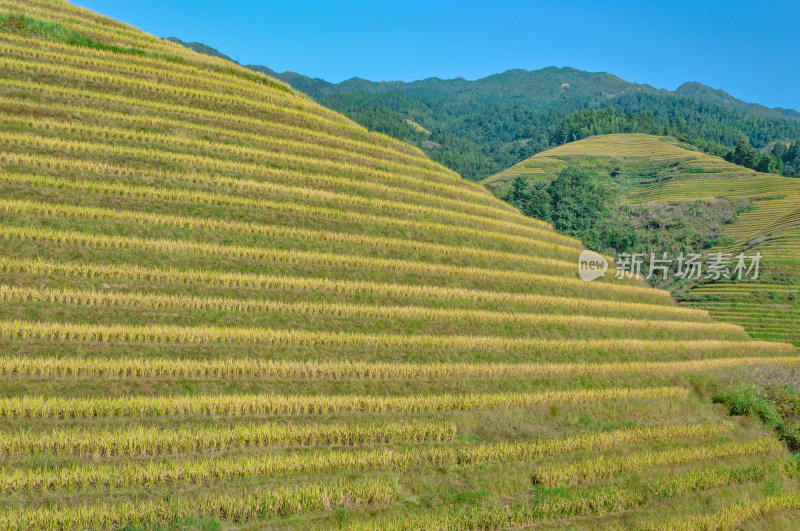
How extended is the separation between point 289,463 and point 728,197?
105300mm

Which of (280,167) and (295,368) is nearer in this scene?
(295,368)

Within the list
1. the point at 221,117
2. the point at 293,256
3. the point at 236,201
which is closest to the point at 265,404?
the point at 293,256

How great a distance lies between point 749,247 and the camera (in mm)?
72375

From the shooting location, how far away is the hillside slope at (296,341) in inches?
547

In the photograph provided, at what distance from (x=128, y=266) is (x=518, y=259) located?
74.6 feet

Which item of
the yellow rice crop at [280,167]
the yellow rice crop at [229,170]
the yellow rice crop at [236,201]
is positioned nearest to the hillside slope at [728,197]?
the yellow rice crop at [236,201]

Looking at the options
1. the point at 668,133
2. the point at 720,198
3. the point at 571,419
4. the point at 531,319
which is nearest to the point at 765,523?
the point at 571,419

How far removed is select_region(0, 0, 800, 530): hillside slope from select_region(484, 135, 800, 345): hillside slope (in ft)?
73.9

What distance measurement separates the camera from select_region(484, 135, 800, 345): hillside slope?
5634 cm

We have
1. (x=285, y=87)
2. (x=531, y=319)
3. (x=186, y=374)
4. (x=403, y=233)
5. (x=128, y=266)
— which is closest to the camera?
(x=186, y=374)

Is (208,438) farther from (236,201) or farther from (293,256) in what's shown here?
(236,201)

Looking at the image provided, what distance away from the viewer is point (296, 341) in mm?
21750

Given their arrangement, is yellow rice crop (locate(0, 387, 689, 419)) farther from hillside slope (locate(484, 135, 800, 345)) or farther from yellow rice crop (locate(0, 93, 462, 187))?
hillside slope (locate(484, 135, 800, 345))

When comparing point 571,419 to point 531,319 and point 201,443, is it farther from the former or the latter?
point 201,443
